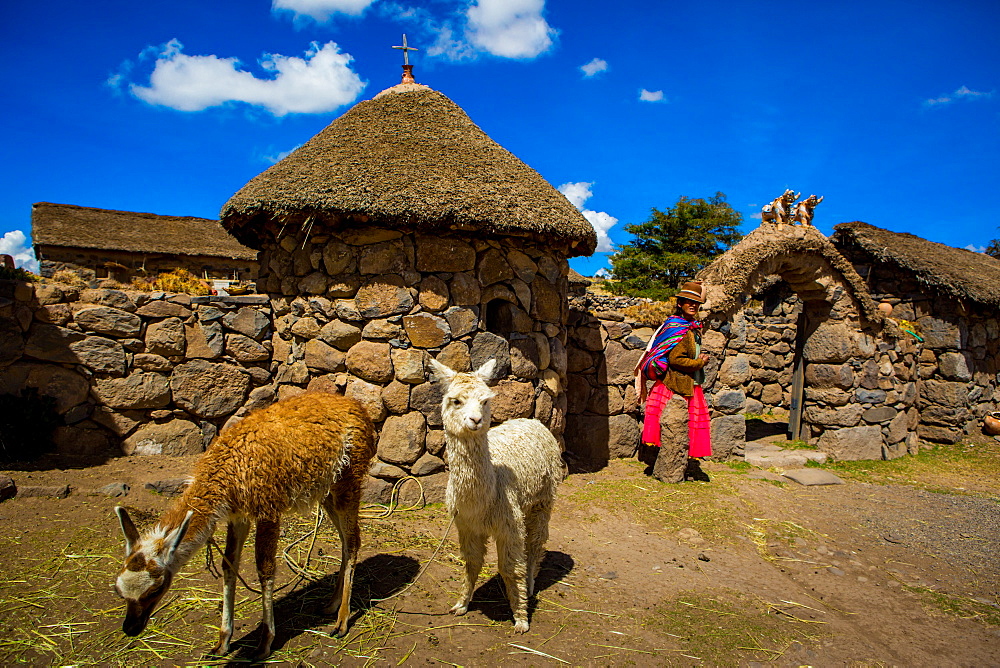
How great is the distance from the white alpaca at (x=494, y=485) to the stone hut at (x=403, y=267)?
2.00 meters

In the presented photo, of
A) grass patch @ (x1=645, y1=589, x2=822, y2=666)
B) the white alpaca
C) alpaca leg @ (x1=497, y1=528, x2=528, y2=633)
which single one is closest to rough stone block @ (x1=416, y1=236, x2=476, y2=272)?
the white alpaca

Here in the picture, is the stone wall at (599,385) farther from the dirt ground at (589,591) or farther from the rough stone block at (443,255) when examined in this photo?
the rough stone block at (443,255)

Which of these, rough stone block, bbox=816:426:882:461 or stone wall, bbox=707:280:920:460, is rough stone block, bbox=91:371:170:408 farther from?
rough stone block, bbox=816:426:882:461

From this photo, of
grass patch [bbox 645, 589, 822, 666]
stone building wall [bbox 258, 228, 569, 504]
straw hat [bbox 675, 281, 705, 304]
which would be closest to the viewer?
grass patch [bbox 645, 589, 822, 666]

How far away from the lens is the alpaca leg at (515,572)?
3477 mm

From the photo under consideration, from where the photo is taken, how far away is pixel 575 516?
5.88 m

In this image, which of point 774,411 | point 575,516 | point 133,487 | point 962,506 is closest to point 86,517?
point 133,487

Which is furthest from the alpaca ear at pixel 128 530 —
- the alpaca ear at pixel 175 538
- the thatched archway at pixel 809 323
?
the thatched archway at pixel 809 323

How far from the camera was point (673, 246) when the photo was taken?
26438 mm

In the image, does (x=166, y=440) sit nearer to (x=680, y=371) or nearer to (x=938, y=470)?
(x=680, y=371)

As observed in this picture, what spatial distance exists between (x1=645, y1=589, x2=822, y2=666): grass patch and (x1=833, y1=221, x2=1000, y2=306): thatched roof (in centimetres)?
986

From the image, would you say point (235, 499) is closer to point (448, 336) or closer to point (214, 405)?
point (448, 336)

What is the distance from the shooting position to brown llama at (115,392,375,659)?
257 cm

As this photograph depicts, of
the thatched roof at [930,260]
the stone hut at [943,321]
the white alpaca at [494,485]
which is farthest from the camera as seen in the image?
the stone hut at [943,321]
